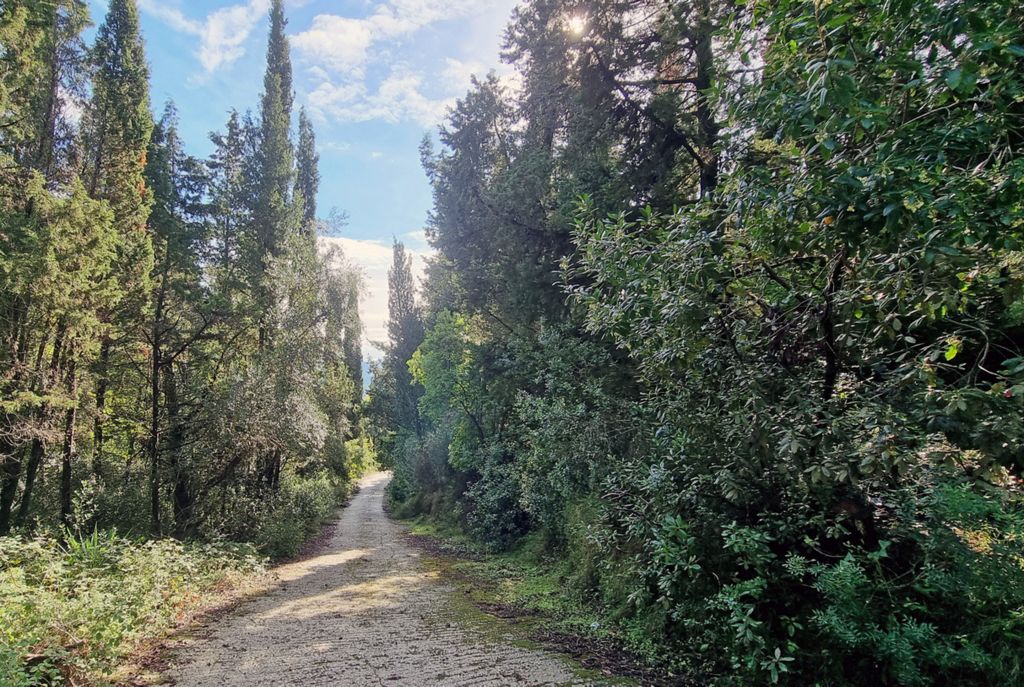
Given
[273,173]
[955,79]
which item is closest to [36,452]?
[273,173]

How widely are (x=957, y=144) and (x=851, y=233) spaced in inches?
23.4

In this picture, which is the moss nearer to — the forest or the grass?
the grass

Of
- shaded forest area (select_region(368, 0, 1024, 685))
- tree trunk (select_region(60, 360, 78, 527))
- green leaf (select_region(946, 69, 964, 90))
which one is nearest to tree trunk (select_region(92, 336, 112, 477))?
tree trunk (select_region(60, 360, 78, 527))

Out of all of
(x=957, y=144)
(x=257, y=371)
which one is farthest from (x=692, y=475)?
(x=257, y=371)

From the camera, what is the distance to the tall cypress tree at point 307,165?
2497cm

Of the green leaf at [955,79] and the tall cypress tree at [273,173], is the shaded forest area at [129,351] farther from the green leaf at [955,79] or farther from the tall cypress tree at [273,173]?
the green leaf at [955,79]

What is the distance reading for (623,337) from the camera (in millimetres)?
4410

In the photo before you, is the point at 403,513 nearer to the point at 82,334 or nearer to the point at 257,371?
the point at 257,371

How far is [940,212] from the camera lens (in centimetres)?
233

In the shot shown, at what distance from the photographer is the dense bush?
4.29 meters

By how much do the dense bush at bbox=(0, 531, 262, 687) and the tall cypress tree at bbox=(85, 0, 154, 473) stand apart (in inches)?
172

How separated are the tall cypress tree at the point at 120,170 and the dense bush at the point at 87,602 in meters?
4.37

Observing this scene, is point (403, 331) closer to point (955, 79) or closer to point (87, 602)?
point (87, 602)

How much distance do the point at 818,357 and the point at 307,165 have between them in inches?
1056
